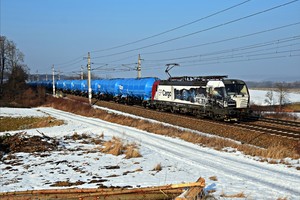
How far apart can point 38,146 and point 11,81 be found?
53.4 m

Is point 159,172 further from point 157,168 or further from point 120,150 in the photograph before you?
→ point 120,150

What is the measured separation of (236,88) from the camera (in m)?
21.6

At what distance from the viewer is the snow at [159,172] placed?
879 centimetres

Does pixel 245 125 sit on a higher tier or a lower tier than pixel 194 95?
lower

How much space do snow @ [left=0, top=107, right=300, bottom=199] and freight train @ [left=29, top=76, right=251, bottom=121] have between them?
7218 millimetres

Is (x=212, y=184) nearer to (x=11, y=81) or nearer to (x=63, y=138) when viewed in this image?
(x=63, y=138)

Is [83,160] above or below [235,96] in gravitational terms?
below

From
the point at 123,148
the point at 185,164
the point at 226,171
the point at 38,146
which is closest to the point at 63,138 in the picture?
the point at 38,146

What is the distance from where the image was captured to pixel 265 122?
21.5 metres

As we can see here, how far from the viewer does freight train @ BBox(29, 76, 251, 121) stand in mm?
21375

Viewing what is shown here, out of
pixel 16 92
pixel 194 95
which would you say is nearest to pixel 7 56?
pixel 16 92

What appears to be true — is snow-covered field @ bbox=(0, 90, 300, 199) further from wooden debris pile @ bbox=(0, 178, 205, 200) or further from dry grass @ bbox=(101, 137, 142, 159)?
wooden debris pile @ bbox=(0, 178, 205, 200)

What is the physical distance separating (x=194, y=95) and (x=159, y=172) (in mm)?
14666

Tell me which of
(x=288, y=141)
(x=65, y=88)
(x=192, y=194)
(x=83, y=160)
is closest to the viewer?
(x=192, y=194)
